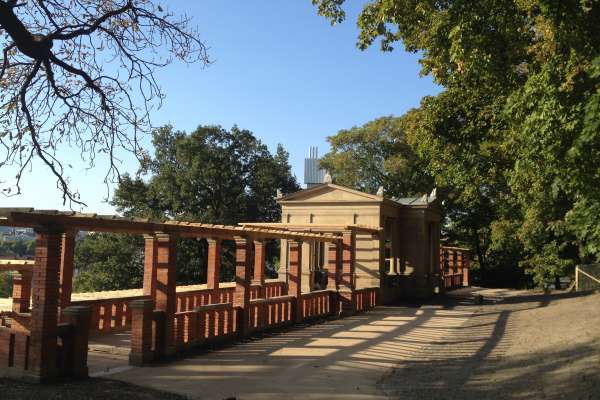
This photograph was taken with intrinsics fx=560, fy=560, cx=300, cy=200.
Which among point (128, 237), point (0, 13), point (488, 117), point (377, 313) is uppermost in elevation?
point (488, 117)

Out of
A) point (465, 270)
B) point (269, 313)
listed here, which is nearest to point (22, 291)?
point (269, 313)

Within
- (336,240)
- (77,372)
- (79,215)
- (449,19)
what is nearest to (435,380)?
(77,372)

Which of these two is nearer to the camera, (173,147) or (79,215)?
(79,215)

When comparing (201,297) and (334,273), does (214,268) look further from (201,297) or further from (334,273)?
(334,273)

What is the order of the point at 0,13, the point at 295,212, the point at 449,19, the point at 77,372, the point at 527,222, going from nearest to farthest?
1. the point at 0,13
2. the point at 77,372
3. the point at 449,19
4. the point at 295,212
5. the point at 527,222

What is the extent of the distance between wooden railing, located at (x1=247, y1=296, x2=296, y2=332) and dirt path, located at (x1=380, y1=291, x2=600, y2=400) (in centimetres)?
383

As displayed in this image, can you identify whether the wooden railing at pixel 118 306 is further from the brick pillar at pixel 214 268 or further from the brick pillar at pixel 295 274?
the brick pillar at pixel 295 274

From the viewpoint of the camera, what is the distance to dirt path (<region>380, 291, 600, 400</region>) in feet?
24.7

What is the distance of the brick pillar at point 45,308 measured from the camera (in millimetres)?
7508

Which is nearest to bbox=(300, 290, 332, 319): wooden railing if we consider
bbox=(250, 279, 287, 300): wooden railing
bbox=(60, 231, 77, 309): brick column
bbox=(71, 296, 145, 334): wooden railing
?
bbox=(250, 279, 287, 300): wooden railing

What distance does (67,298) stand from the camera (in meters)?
11.3

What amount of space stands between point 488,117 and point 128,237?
22.6 meters

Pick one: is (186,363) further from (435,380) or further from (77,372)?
(435,380)

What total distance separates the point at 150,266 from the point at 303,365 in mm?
5402
